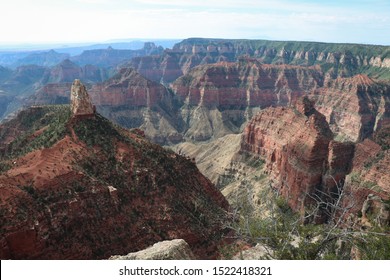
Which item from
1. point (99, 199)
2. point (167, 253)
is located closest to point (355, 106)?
point (99, 199)

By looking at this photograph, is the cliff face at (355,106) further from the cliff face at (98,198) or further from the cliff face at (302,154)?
the cliff face at (98,198)

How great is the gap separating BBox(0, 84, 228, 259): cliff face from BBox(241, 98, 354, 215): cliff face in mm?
22499

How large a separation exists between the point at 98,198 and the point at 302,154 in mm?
57711

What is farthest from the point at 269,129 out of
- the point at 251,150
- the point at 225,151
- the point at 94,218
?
the point at 94,218

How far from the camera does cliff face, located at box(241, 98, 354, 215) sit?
86.1 meters

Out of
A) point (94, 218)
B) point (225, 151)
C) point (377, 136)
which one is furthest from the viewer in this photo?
point (225, 151)

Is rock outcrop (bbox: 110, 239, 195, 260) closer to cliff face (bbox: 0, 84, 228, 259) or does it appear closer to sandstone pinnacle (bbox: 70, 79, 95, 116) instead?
cliff face (bbox: 0, 84, 228, 259)

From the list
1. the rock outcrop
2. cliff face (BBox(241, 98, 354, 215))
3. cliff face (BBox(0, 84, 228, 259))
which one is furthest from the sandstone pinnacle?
cliff face (BBox(241, 98, 354, 215))

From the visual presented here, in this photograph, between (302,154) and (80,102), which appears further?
(302,154)

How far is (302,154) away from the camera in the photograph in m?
91.5

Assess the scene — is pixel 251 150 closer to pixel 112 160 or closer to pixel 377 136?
pixel 377 136

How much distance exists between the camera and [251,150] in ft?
430

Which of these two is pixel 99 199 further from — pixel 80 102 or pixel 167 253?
pixel 80 102
